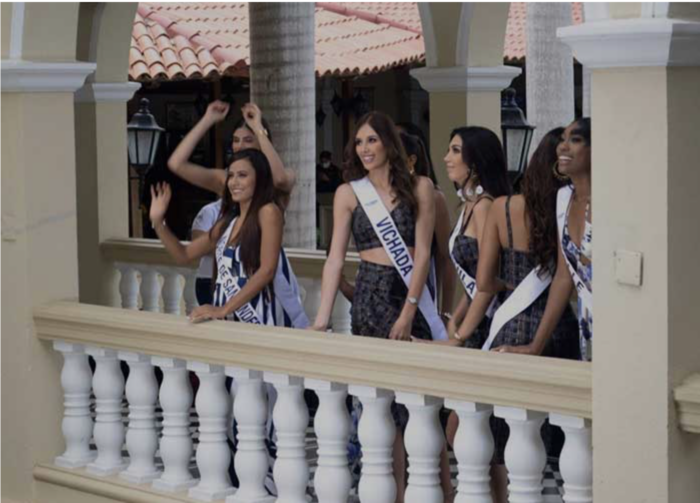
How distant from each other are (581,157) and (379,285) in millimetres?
1244

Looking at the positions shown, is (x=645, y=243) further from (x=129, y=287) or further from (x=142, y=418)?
(x=129, y=287)

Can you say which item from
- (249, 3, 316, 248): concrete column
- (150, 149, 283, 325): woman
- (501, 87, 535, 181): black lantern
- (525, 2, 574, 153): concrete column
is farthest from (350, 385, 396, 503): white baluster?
(525, 2, 574, 153): concrete column

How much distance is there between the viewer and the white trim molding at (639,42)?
5.01 metres

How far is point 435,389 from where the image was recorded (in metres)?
5.93

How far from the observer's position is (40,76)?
24.9ft

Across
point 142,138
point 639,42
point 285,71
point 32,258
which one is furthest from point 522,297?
point 142,138

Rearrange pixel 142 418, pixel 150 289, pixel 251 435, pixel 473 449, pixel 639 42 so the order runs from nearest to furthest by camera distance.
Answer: pixel 639 42 → pixel 473 449 → pixel 251 435 → pixel 142 418 → pixel 150 289

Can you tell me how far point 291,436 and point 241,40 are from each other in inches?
551

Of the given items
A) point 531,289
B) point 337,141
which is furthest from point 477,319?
point 337,141

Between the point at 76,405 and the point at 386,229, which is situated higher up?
the point at 386,229

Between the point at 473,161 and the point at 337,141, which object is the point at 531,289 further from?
the point at 337,141

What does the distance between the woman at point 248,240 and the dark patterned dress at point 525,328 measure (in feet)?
3.69

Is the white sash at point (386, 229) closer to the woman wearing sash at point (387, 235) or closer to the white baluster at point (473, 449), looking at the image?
the woman wearing sash at point (387, 235)

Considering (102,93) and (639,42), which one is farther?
(102,93)
